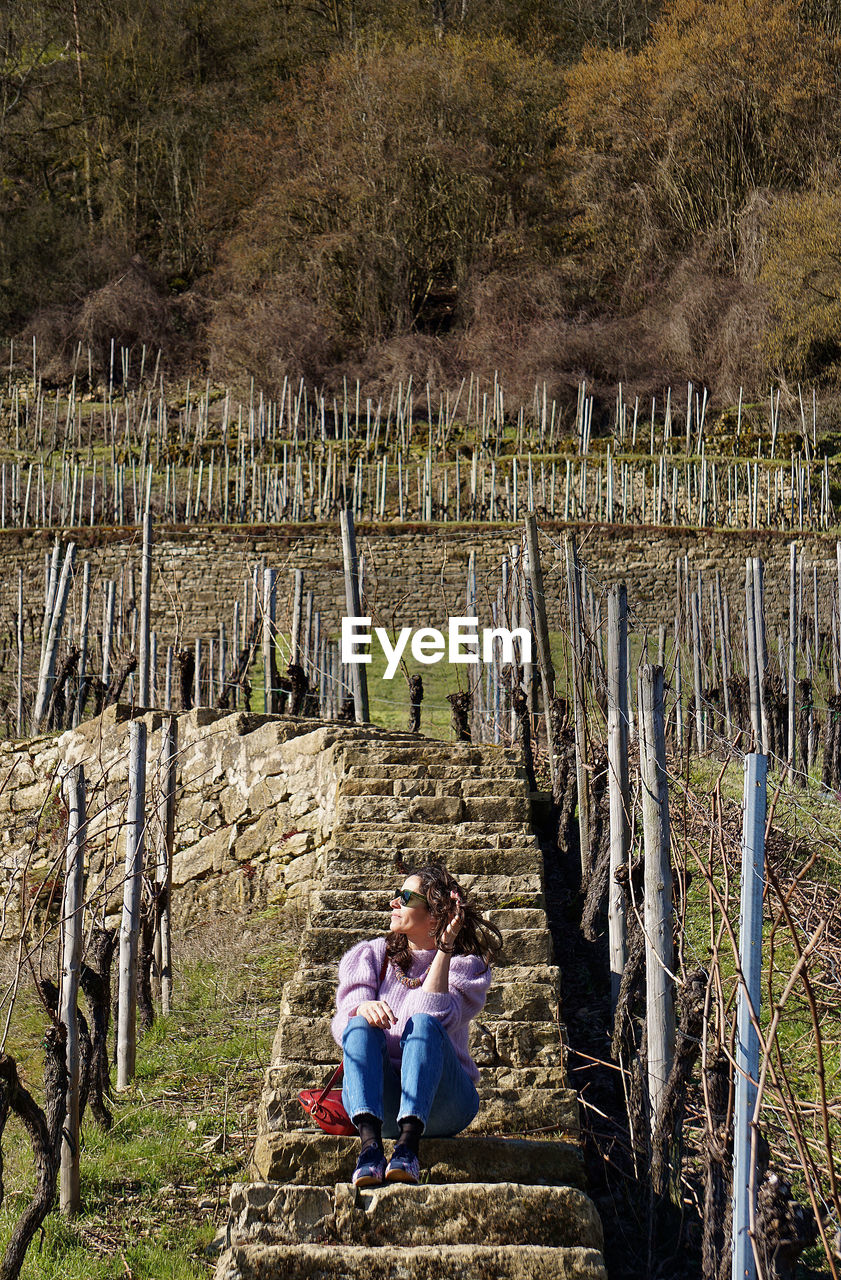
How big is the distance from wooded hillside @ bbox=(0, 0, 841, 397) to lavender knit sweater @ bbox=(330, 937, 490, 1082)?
2254 centimetres

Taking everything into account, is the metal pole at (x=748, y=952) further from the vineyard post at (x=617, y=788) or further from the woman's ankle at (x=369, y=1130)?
the vineyard post at (x=617, y=788)

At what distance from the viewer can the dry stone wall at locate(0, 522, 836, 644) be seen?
56.1 ft

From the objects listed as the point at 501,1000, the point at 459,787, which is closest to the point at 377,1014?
the point at 501,1000

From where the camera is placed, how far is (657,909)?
10.3 ft

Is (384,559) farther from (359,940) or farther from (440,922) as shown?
(440,922)

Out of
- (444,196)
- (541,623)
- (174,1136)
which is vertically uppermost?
(444,196)

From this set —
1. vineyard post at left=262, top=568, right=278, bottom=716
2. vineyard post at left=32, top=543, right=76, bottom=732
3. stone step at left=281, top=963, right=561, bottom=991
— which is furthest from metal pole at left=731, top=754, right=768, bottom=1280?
vineyard post at left=32, top=543, right=76, bottom=732

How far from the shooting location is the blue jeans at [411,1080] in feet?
9.25

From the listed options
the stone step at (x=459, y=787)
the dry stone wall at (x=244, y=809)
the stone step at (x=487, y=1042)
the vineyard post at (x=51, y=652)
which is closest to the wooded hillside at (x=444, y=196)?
the vineyard post at (x=51, y=652)

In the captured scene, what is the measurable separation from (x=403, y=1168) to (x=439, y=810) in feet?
8.98

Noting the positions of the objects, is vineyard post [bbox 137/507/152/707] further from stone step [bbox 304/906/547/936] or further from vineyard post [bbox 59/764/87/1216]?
vineyard post [bbox 59/764/87/1216]

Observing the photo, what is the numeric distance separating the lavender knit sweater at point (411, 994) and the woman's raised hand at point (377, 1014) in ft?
0.17

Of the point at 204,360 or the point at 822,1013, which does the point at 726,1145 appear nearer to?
the point at 822,1013

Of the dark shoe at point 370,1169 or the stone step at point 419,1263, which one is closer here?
the stone step at point 419,1263
